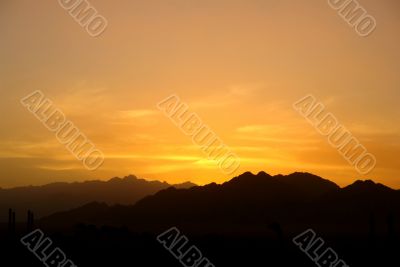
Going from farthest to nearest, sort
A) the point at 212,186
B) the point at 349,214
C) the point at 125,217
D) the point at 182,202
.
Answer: the point at 212,186
the point at 182,202
the point at 125,217
the point at 349,214

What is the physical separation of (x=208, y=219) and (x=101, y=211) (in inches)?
1977

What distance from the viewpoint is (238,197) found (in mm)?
157500

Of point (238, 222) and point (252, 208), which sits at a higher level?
point (252, 208)

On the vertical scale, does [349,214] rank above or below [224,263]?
above

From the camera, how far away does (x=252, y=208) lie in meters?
144

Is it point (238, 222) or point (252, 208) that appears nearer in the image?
point (238, 222)

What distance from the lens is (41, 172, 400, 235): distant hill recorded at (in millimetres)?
119750

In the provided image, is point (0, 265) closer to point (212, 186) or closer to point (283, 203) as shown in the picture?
point (283, 203)

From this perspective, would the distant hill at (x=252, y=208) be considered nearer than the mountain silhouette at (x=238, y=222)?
No

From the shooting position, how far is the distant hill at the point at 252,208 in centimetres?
11975

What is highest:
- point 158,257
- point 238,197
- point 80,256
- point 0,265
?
point 238,197

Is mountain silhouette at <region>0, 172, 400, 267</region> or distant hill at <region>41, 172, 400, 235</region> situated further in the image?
distant hill at <region>41, 172, 400, 235</region>

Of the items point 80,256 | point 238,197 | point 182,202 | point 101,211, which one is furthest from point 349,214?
point 80,256

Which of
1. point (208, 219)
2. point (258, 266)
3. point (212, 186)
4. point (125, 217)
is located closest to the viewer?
point (258, 266)
